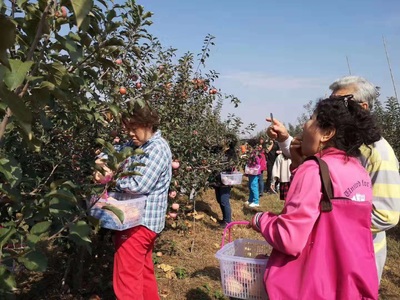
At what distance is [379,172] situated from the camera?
5.70 ft

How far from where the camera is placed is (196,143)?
448 centimetres

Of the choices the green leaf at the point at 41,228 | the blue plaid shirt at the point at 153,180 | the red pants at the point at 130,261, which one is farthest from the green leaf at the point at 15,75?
the red pants at the point at 130,261

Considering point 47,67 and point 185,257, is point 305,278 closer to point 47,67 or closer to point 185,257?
point 47,67

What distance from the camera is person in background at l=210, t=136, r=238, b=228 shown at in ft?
17.0

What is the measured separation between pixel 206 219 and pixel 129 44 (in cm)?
466

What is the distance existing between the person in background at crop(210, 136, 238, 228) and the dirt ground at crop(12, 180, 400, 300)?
337 millimetres

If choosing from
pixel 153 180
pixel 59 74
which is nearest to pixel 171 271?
pixel 153 180

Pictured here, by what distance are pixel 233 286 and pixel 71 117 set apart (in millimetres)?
1100

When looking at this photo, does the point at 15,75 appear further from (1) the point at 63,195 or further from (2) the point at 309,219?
(2) the point at 309,219

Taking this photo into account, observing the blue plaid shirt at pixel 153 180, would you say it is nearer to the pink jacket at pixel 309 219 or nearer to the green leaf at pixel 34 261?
the pink jacket at pixel 309 219

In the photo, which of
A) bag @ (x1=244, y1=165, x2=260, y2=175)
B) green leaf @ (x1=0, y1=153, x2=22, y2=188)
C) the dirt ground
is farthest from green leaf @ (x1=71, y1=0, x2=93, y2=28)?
bag @ (x1=244, y1=165, x2=260, y2=175)

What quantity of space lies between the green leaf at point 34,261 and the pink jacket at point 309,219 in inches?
32.4

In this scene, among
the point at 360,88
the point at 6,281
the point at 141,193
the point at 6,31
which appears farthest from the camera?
the point at 141,193

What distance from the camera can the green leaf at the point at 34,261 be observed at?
3.14 feet
